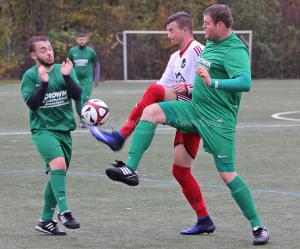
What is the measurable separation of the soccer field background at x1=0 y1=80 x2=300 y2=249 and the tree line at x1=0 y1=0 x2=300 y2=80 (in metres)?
20.9

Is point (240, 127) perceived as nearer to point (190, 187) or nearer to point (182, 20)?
point (190, 187)

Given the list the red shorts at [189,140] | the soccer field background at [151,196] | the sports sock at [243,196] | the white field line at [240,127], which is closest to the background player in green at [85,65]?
the white field line at [240,127]

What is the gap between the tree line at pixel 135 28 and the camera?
128ft

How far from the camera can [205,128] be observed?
7816 mm

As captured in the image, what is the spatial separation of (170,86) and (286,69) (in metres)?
33.8

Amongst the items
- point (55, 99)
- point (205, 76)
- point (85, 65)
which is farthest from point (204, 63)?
point (85, 65)

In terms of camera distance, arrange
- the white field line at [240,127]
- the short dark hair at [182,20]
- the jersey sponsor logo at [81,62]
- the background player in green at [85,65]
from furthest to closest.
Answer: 1. the jersey sponsor logo at [81,62]
2. the background player in green at [85,65]
3. the white field line at [240,127]
4. the short dark hair at [182,20]

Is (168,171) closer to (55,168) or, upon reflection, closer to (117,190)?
(117,190)

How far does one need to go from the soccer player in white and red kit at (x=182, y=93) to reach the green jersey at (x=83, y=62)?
12.8m

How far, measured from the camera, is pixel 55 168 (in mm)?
8133

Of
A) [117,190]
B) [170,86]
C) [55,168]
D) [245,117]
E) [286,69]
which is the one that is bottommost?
[286,69]

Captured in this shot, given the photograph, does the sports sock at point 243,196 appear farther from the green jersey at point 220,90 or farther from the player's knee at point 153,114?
the player's knee at point 153,114

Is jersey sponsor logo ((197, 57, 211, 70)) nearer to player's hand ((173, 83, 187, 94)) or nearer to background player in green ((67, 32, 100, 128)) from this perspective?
player's hand ((173, 83, 187, 94))

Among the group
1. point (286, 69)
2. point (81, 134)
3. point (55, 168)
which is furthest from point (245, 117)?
point (286, 69)
